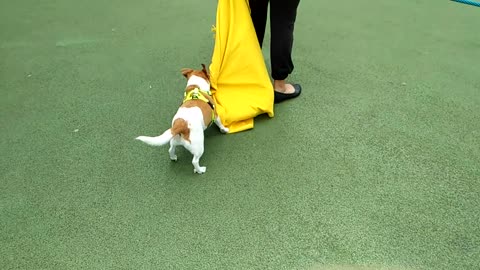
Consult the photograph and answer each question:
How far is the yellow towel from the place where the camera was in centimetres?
168

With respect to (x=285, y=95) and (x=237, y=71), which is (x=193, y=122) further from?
(x=285, y=95)

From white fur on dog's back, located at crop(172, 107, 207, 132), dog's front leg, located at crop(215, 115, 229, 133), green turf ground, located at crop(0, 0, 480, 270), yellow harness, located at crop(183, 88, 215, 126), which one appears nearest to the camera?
green turf ground, located at crop(0, 0, 480, 270)

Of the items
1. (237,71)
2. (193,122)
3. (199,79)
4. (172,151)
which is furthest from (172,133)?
(237,71)

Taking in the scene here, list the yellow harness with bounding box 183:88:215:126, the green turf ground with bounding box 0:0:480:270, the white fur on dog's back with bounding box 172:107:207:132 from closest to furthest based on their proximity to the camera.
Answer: the green turf ground with bounding box 0:0:480:270 < the white fur on dog's back with bounding box 172:107:207:132 < the yellow harness with bounding box 183:88:215:126

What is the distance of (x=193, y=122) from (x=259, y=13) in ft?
2.31

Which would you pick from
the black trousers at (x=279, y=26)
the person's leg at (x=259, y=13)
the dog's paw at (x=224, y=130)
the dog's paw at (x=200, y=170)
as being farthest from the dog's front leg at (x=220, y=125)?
the person's leg at (x=259, y=13)

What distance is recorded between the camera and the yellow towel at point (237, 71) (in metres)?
1.68

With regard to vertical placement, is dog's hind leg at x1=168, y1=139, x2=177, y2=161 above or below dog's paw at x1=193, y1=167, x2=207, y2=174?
above

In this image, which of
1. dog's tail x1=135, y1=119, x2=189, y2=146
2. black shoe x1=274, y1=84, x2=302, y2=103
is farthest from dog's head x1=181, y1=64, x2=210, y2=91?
black shoe x1=274, y1=84, x2=302, y2=103

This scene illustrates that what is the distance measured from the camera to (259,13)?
1.78 meters

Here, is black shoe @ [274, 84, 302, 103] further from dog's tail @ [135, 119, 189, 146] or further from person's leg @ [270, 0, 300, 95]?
Answer: dog's tail @ [135, 119, 189, 146]

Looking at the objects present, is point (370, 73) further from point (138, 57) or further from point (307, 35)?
point (138, 57)

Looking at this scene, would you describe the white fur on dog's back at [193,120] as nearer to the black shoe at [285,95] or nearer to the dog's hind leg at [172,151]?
the dog's hind leg at [172,151]

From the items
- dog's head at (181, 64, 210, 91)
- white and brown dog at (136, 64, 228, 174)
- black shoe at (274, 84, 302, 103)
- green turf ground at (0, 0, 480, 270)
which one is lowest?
green turf ground at (0, 0, 480, 270)
